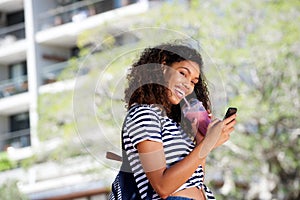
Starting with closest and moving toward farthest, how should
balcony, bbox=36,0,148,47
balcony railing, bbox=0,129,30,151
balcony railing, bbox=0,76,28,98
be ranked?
balcony, bbox=36,0,148,47 < balcony railing, bbox=0,129,30,151 < balcony railing, bbox=0,76,28,98

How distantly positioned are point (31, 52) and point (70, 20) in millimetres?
1476

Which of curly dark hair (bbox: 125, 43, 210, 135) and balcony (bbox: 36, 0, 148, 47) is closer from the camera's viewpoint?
curly dark hair (bbox: 125, 43, 210, 135)

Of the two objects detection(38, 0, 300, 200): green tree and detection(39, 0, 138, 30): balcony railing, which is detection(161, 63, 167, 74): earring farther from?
detection(39, 0, 138, 30): balcony railing

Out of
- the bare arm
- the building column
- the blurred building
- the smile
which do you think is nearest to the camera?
the bare arm

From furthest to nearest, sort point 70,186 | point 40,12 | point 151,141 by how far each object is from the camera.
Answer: point 40,12
point 70,186
point 151,141

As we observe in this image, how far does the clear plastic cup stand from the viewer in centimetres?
257

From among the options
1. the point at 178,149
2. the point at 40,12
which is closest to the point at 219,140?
the point at 178,149

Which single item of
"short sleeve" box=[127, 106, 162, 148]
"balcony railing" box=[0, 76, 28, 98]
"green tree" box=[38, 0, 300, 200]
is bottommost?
"short sleeve" box=[127, 106, 162, 148]

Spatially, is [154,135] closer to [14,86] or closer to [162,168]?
[162,168]

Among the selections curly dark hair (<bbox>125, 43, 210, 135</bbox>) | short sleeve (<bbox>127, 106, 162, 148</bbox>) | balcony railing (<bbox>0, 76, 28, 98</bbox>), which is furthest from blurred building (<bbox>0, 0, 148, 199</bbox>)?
short sleeve (<bbox>127, 106, 162, 148</bbox>)

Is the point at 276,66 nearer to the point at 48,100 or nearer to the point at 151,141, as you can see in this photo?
the point at 48,100

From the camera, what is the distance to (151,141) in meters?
2.51

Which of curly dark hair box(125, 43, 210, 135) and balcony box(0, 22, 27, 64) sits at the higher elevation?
balcony box(0, 22, 27, 64)

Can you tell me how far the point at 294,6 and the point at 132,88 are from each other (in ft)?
47.1
